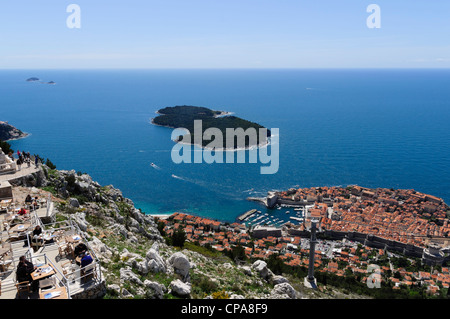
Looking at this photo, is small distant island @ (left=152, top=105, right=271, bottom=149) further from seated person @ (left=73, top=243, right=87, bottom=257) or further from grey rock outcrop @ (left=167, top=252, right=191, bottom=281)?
seated person @ (left=73, top=243, right=87, bottom=257)

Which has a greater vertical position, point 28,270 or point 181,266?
point 28,270

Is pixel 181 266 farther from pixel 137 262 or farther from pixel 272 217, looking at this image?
pixel 272 217

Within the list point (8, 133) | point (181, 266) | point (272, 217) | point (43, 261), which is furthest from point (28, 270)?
point (8, 133)

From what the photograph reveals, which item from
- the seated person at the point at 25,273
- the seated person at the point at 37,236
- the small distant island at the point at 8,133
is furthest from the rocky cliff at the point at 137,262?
the small distant island at the point at 8,133

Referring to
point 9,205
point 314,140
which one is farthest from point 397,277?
point 314,140

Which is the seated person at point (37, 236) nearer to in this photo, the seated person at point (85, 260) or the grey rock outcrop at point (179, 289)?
the seated person at point (85, 260)
